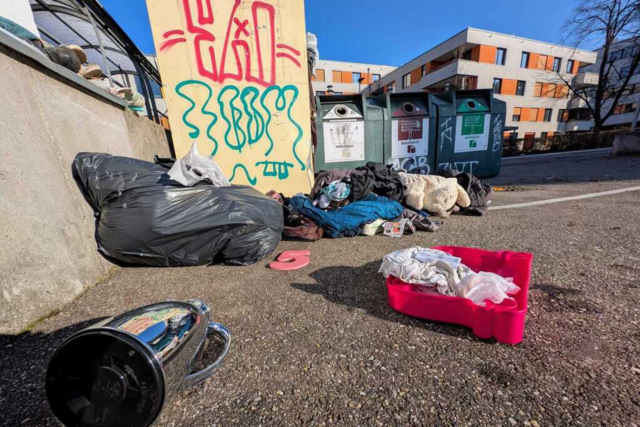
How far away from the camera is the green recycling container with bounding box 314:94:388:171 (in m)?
4.78

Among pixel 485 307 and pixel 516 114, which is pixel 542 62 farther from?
pixel 485 307

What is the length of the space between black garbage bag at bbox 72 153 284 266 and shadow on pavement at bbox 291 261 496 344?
26.4 inches

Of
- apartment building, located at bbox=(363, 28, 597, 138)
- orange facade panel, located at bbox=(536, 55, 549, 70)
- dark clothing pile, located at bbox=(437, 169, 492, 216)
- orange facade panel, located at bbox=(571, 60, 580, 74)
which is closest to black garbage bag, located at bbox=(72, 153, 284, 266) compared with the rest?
dark clothing pile, located at bbox=(437, 169, 492, 216)

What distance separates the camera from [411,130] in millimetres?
5297

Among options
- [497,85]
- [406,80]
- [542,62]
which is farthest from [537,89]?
[406,80]

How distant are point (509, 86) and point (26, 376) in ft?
93.7

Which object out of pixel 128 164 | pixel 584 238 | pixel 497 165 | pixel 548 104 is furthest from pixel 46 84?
pixel 548 104

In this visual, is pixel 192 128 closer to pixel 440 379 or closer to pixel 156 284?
pixel 156 284

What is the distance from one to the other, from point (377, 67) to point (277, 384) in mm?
35853

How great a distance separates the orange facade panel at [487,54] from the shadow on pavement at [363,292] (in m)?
24.6

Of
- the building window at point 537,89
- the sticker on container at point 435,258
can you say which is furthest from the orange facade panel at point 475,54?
the sticker on container at point 435,258

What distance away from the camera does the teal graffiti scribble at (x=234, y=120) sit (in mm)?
3395

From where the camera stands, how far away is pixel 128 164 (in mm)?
2010

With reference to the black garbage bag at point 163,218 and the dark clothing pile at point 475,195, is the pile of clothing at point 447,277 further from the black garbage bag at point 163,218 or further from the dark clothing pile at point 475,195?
the dark clothing pile at point 475,195
